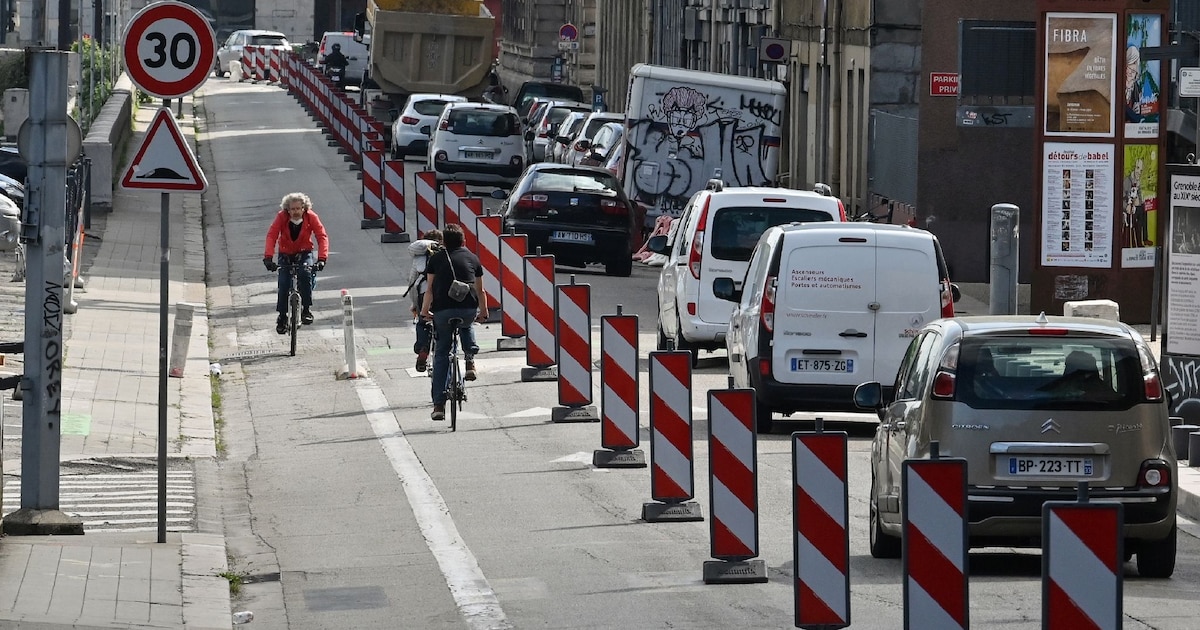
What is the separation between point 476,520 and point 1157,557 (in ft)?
12.6

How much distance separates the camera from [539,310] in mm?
20578

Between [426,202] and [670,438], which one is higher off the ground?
[426,202]

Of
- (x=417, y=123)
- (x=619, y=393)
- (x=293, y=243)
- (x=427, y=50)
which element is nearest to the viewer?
(x=619, y=393)

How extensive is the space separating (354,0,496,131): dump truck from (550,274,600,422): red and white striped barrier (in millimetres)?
38211

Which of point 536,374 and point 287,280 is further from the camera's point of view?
point 287,280

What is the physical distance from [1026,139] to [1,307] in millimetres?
14958

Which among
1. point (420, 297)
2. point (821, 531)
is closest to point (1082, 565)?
point (821, 531)

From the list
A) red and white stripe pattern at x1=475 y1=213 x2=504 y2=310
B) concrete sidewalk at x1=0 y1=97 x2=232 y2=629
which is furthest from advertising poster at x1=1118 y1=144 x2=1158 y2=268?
concrete sidewalk at x1=0 y1=97 x2=232 y2=629

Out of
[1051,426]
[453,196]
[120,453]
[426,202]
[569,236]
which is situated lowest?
[120,453]

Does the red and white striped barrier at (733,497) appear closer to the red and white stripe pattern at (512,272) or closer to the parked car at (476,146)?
the red and white stripe pattern at (512,272)

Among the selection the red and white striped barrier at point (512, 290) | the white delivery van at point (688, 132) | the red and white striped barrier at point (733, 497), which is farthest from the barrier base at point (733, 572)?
the white delivery van at point (688, 132)

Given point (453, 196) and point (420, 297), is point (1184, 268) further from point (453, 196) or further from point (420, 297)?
point (453, 196)

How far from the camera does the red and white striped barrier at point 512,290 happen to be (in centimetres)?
2267

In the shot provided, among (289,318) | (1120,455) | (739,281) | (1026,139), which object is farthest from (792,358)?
(1026,139)
